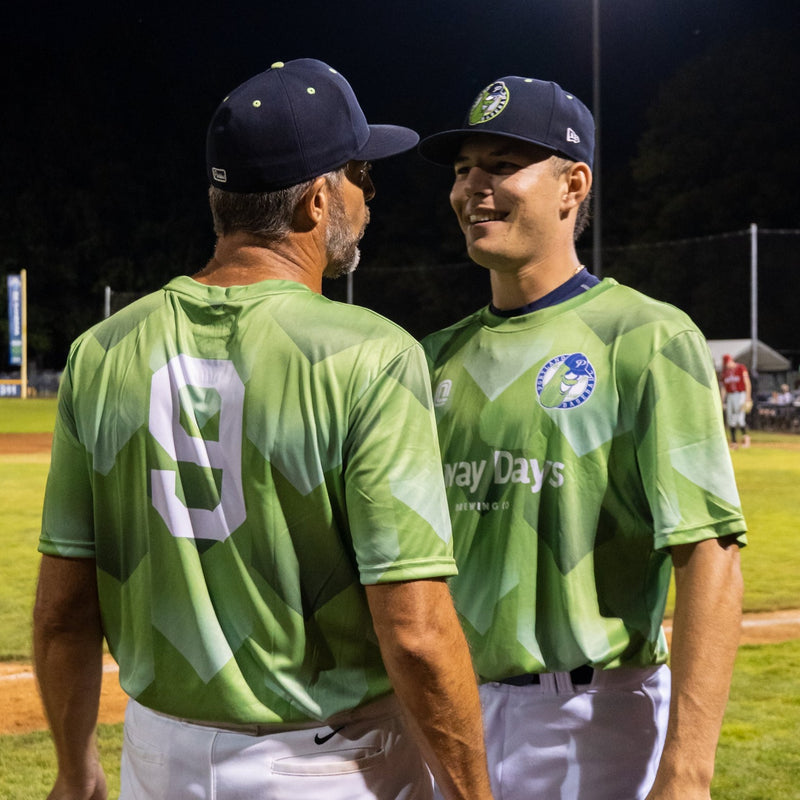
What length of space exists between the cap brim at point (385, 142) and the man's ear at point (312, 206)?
85mm

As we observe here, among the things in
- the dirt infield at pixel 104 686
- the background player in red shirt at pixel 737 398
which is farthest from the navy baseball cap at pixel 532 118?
the background player in red shirt at pixel 737 398

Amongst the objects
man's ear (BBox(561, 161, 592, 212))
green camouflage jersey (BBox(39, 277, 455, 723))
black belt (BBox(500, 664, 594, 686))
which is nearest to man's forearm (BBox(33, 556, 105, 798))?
green camouflage jersey (BBox(39, 277, 455, 723))

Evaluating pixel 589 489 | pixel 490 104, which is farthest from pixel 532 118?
pixel 589 489

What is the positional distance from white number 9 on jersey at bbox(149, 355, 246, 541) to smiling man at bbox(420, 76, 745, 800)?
68cm

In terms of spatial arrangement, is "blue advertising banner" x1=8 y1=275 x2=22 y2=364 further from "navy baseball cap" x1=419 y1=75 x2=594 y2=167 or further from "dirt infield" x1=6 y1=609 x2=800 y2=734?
"navy baseball cap" x1=419 y1=75 x2=594 y2=167

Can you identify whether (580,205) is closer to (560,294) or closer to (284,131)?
(560,294)

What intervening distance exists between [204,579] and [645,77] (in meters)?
74.5

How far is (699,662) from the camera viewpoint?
2045 millimetres

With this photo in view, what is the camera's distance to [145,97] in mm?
66750

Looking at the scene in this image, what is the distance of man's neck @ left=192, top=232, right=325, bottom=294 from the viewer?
1.96m

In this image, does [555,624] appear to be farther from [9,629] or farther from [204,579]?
[9,629]

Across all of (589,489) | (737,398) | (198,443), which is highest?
(198,443)

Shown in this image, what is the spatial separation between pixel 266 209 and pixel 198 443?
0.42m

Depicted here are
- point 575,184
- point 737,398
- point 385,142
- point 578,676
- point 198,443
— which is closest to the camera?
point 198,443
